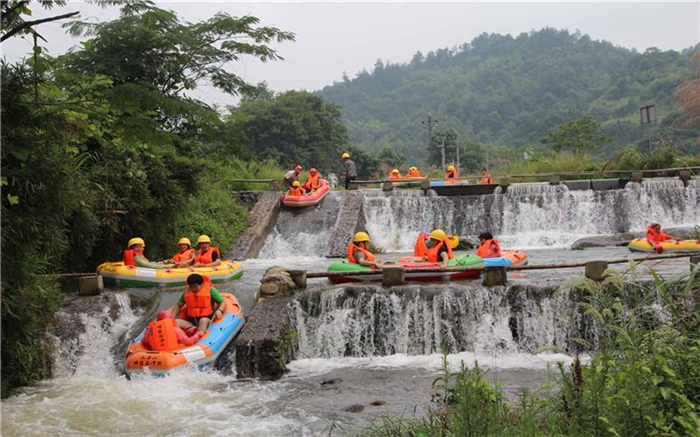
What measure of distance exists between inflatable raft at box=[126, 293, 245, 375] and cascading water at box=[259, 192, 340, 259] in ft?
29.4

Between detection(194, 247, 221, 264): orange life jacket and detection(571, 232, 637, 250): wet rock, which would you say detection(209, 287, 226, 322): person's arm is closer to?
detection(194, 247, 221, 264): orange life jacket

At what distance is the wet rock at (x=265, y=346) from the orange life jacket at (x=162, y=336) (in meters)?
0.85

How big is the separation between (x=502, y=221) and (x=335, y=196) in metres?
5.23

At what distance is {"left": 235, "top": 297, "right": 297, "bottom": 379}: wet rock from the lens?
350 inches

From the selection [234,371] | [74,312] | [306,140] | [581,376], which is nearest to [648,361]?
[581,376]

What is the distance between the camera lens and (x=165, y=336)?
28.3ft

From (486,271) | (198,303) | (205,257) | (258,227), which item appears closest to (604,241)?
(486,271)

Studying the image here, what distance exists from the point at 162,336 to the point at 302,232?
10951mm

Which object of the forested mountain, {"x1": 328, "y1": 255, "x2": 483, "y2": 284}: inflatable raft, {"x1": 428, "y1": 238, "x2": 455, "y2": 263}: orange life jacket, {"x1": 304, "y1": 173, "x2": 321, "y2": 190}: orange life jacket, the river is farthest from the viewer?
the forested mountain

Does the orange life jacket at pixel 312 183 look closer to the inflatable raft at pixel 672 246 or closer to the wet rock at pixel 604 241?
the wet rock at pixel 604 241

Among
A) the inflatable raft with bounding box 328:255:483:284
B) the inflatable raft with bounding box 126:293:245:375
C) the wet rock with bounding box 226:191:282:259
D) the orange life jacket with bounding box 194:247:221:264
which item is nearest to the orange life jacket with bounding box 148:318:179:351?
the inflatable raft with bounding box 126:293:245:375

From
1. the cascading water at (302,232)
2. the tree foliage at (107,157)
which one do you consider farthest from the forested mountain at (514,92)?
the tree foliage at (107,157)

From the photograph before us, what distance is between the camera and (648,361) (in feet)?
13.8

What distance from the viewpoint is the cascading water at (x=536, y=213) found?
65.1ft
